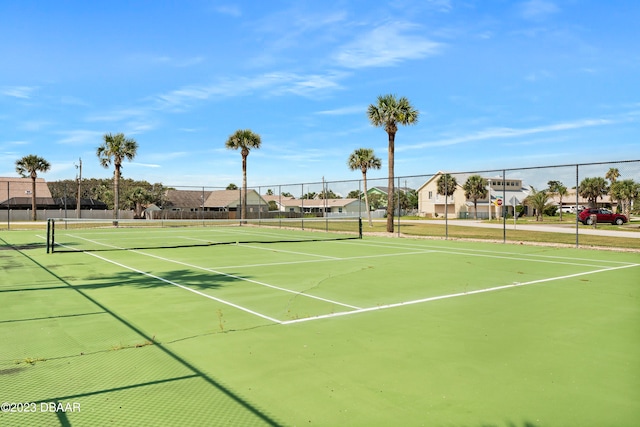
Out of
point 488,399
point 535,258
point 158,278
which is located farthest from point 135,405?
point 535,258

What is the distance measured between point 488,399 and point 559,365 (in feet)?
4.57

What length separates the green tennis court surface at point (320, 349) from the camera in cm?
385

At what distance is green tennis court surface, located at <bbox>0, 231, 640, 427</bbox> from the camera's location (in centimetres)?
385

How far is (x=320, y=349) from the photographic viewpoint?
5.49 m

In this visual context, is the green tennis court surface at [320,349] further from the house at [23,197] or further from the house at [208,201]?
the house at [208,201]

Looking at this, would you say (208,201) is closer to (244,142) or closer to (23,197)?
(23,197)

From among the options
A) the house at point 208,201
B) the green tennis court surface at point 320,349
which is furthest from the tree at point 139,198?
the green tennis court surface at point 320,349

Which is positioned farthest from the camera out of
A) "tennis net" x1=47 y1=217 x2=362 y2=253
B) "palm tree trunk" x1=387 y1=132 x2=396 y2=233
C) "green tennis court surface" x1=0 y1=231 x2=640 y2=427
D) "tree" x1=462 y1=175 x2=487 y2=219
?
"tree" x1=462 y1=175 x2=487 y2=219

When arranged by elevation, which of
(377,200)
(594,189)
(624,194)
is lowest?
(377,200)

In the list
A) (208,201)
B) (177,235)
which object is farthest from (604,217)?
(208,201)

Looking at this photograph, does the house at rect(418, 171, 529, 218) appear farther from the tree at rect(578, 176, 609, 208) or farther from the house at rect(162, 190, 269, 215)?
the house at rect(162, 190, 269, 215)

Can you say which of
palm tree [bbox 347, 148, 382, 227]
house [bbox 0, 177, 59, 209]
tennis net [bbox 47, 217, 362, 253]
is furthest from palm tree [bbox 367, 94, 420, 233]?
house [bbox 0, 177, 59, 209]

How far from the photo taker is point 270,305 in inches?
311

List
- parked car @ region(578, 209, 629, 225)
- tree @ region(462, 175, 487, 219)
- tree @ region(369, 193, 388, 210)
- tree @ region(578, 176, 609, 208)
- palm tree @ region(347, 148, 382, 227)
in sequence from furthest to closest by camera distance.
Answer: tree @ region(369, 193, 388, 210)
tree @ region(462, 175, 487, 219)
tree @ region(578, 176, 609, 208)
palm tree @ region(347, 148, 382, 227)
parked car @ region(578, 209, 629, 225)
